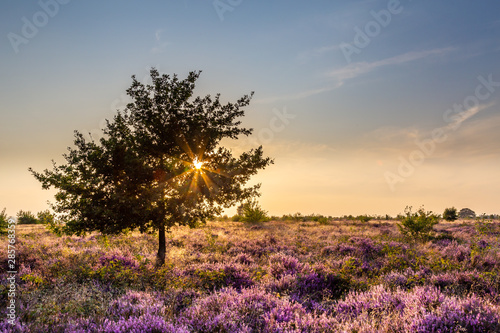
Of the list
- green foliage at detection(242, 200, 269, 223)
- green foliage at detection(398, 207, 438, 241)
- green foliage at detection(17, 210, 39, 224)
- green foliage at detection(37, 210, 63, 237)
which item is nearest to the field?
green foliage at detection(37, 210, 63, 237)

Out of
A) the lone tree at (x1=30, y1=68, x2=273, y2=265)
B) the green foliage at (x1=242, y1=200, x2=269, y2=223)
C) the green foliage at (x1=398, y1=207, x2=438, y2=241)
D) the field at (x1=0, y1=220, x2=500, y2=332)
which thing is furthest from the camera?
the green foliage at (x1=242, y1=200, x2=269, y2=223)

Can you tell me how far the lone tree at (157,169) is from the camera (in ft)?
28.8

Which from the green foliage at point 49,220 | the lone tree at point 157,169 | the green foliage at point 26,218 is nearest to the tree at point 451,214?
the lone tree at point 157,169

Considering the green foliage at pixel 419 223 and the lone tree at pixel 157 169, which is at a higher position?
the lone tree at pixel 157 169

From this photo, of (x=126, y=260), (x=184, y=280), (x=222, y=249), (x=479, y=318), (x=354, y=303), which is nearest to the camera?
(x=479, y=318)

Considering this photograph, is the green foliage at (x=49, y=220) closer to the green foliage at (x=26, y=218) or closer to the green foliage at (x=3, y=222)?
the green foliage at (x=3, y=222)

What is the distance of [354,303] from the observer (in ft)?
16.2

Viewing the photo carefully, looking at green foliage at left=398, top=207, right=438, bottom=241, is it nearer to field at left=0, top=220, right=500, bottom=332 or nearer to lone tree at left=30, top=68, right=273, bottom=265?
field at left=0, top=220, right=500, bottom=332

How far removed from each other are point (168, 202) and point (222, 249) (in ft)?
15.7

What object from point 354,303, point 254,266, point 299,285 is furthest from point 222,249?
point 354,303

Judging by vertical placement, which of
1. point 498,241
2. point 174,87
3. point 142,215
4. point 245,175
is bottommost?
point 498,241

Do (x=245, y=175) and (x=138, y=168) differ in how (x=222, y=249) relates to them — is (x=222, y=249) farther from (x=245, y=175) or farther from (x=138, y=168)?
(x=138, y=168)

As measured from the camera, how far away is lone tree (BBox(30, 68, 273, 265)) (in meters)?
Answer: 8.77

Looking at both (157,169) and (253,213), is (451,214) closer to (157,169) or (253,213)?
(253,213)
